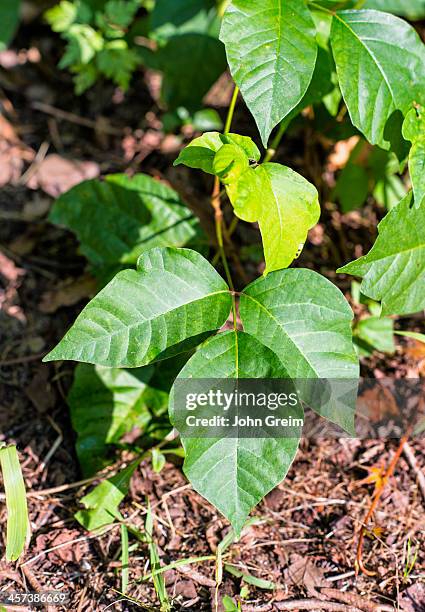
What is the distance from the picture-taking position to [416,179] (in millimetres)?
1458

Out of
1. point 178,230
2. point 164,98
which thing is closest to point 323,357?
point 178,230

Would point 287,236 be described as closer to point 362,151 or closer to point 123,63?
point 362,151

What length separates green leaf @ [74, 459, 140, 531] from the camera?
5.65 feet

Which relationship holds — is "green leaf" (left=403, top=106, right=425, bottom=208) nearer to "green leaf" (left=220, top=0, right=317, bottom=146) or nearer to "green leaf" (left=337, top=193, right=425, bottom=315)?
"green leaf" (left=337, top=193, right=425, bottom=315)

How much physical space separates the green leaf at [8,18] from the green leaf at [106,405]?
1.55 m

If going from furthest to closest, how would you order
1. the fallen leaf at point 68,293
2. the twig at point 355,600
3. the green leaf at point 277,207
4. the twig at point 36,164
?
the twig at point 36,164
the fallen leaf at point 68,293
the twig at point 355,600
the green leaf at point 277,207

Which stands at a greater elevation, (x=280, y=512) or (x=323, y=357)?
(x=323, y=357)

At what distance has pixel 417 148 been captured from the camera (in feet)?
4.92

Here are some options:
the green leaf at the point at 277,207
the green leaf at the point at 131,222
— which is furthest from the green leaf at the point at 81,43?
the green leaf at the point at 277,207

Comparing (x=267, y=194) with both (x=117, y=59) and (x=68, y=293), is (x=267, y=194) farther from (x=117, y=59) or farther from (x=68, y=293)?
(x=117, y=59)

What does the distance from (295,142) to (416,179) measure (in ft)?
4.55

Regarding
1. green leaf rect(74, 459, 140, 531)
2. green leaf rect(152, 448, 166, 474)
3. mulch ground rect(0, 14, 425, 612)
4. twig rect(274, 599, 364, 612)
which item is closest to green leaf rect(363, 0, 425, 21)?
mulch ground rect(0, 14, 425, 612)

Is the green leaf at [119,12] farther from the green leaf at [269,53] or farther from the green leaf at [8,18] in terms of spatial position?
the green leaf at [269,53]

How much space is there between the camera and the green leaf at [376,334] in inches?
79.9
